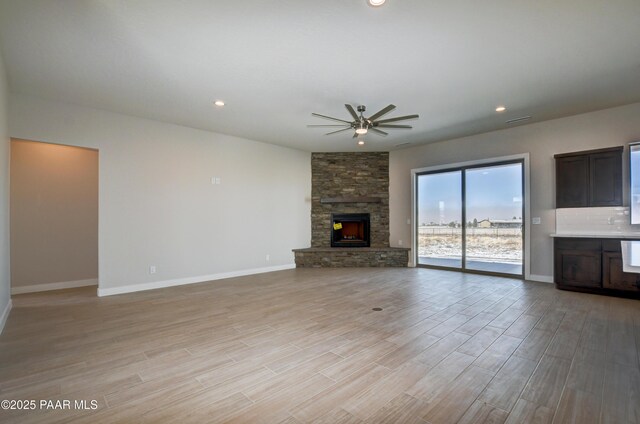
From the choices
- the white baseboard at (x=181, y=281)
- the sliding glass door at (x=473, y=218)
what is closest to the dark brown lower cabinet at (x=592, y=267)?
the sliding glass door at (x=473, y=218)

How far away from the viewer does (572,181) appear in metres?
5.04

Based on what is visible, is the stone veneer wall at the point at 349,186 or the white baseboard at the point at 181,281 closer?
the white baseboard at the point at 181,281

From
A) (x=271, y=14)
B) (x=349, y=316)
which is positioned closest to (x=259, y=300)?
(x=349, y=316)

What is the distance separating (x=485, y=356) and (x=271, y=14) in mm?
3527

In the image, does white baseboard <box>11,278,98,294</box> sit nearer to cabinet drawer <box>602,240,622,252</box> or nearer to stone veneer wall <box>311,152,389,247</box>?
stone veneer wall <box>311,152,389,247</box>

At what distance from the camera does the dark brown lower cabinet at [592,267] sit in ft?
14.2

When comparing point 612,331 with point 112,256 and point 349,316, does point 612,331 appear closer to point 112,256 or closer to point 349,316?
point 349,316

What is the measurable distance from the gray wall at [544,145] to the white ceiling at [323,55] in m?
0.35

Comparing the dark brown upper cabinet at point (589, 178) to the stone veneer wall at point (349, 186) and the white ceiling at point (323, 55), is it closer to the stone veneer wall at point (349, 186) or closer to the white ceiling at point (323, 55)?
the white ceiling at point (323, 55)

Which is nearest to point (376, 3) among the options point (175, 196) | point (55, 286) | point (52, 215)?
point (175, 196)

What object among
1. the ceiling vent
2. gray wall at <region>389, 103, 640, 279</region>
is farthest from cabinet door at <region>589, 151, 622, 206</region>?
the ceiling vent

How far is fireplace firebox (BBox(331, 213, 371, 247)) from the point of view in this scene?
7730 mm

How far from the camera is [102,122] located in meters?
4.73

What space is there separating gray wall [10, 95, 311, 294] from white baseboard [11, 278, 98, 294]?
1.38 metres
